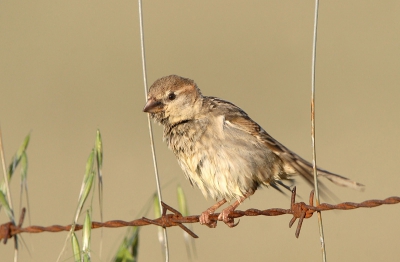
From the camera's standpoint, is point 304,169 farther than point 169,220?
Yes

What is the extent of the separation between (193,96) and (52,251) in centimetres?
485

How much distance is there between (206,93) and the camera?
44.4 ft

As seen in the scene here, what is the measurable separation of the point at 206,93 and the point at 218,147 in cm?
851

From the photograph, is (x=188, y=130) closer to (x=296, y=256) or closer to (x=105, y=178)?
(x=296, y=256)

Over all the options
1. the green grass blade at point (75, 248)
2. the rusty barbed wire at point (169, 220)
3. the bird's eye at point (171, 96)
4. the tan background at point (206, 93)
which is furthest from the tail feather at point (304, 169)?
the tan background at point (206, 93)

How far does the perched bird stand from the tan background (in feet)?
8.92

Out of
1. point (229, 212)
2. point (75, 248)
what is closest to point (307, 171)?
point (229, 212)

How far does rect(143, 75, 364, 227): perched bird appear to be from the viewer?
5059mm

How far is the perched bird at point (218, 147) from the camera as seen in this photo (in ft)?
16.6

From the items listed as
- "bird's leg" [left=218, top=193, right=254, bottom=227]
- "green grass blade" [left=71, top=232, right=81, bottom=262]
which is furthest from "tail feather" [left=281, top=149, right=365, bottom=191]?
"green grass blade" [left=71, top=232, right=81, bottom=262]

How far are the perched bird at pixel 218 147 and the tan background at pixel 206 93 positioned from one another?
2720 millimetres

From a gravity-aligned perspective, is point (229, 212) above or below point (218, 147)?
below

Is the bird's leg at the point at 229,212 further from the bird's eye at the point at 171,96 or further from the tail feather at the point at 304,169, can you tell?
the bird's eye at the point at 171,96

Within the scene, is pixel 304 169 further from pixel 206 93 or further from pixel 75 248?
pixel 206 93
